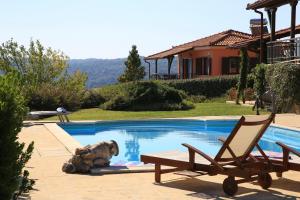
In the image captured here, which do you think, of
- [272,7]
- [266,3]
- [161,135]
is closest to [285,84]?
[161,135]

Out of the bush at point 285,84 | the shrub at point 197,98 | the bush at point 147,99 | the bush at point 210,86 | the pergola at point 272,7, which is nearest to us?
the bush at point 285,84

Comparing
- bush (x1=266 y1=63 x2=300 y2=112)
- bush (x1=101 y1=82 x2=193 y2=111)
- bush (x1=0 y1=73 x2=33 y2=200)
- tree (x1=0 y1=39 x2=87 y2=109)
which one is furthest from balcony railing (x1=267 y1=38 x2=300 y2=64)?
bush (x1=0 y1=73 x2=33 y2=200)

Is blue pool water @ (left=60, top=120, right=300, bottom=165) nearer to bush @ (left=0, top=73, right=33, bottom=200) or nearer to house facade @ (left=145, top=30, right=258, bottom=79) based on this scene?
bush @ (left=0, top=73, right=33, bottom=200)

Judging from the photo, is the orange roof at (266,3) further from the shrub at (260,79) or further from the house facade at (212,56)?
the house facade at (212,56)

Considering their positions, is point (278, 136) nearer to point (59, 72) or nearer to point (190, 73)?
point (59, 72)

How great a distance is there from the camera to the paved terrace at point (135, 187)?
22.4ft

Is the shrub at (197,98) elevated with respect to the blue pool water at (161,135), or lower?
elevated

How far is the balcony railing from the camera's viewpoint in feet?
62.7

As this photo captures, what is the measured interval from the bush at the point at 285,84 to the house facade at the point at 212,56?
1632 centimetres

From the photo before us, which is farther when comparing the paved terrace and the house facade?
the house facade

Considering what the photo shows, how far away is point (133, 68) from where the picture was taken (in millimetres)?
47656

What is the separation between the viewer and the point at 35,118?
19.6m

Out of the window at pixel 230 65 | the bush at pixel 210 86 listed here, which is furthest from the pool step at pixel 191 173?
the window at pixel 230 65

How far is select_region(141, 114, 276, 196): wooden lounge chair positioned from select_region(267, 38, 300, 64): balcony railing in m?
12.5
